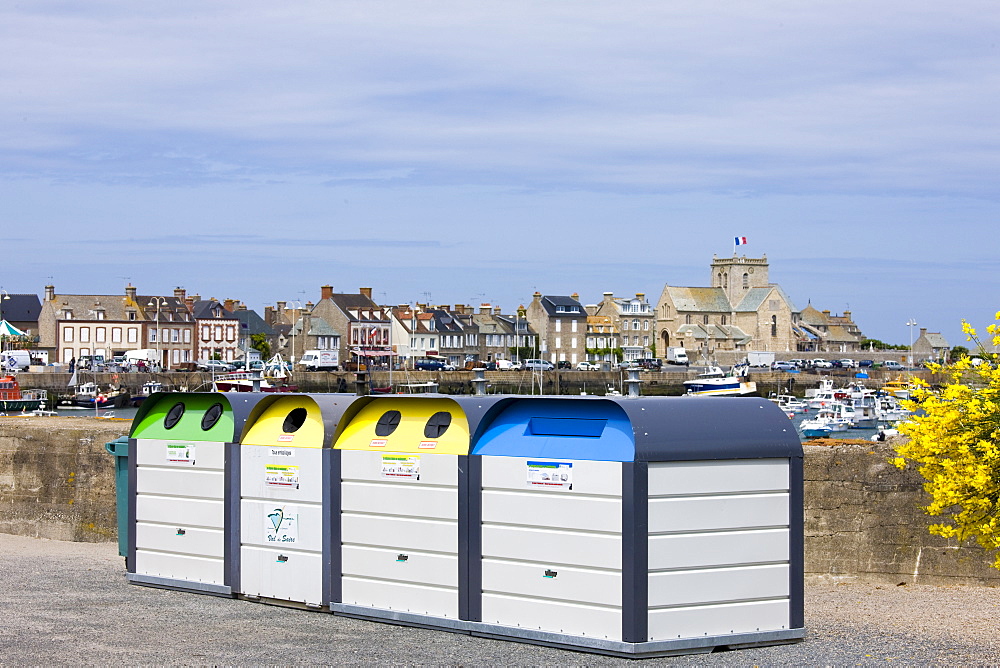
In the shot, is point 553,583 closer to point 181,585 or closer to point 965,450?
point 965,450

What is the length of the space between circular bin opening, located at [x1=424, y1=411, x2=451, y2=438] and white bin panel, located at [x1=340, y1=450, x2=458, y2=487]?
25cm

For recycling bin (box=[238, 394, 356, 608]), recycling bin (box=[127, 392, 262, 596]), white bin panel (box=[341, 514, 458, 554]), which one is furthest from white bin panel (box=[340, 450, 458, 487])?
recycling bin (box=[127, 392, 262, 596])

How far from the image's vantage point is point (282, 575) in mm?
10773

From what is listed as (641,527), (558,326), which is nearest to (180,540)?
(641,527)

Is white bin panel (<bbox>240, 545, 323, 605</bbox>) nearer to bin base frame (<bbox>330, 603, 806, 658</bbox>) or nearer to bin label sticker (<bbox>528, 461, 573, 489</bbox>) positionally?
bin base frame (<bbox>330, 603, 806, 658</bbox>)

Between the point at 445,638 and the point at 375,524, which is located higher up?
the point at 375,524

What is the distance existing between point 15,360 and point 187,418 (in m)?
84.7

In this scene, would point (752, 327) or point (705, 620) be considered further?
point (752, 327)

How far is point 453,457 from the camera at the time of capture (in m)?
9.78

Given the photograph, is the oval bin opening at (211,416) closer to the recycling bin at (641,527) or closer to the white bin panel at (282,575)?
the white bin panel at (282,575)

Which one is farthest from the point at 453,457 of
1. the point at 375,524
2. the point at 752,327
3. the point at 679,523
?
the point at 752,327

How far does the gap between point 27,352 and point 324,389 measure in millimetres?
24349

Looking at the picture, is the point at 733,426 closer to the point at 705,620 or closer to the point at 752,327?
the point at 705,620

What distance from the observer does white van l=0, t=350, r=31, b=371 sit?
291 ft
